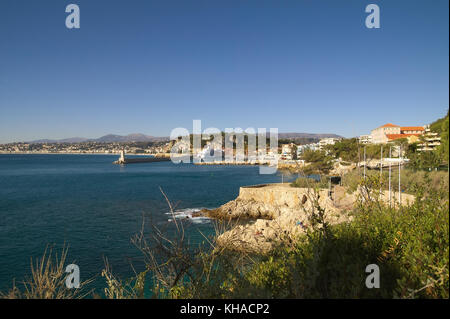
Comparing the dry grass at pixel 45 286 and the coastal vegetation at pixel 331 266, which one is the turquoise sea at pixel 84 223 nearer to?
the coastal vegetation at pixel 331 266

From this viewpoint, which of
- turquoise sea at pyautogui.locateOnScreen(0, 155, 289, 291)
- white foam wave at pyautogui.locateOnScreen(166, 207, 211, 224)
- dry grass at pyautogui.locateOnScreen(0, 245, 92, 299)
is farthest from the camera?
white foam wave at pyautogui.locateOnScreen(166, 207, 211, 224)

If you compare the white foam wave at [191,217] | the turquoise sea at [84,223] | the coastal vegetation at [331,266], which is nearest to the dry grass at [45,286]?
the coastal vegetation at [331,266]

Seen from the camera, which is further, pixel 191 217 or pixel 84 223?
pixel 191 217

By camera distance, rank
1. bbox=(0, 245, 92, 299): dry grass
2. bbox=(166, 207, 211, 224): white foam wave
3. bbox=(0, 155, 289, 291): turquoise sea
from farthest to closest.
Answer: bbox=(166, 207, 211, 224): white foam wave → bbox=(0, 155, 289, 291): turquoise sea → bbox=(0, 245, 92, 299): dry grass

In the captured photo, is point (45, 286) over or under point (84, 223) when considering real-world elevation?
over

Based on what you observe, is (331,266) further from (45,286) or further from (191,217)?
(191,217)

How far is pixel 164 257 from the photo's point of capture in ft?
13.9

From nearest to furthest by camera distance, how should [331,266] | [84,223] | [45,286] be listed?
[45,286], [331,266], [84,223]

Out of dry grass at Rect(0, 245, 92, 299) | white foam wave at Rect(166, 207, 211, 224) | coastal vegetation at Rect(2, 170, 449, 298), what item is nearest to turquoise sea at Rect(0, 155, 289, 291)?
white foam wave at Rect(166, 207, 211, 224)

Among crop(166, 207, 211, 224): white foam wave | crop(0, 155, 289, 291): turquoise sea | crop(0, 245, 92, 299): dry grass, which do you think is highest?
crop(0, 245, 92, 299): dry grass

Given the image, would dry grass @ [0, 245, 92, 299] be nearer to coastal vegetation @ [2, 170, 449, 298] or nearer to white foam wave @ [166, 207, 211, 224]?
coastal vegetation @ [2, 170, 449, 298]

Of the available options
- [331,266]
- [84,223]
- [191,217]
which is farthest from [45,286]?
[84,223]

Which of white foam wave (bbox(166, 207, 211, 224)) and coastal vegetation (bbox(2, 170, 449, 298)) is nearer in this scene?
coastal vegetation (bbox(2, 170, 449, 298))
